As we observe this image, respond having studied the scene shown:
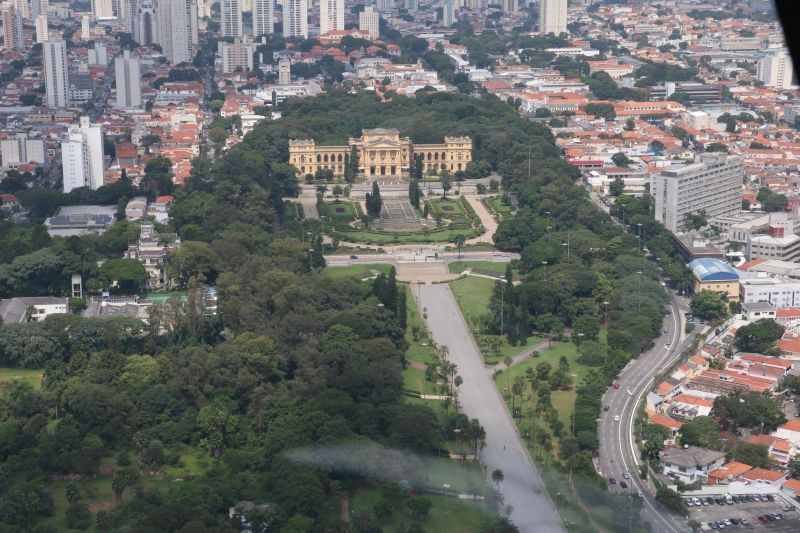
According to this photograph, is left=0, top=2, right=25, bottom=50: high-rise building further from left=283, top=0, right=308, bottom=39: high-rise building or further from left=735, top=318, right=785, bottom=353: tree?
left=735, top=318, right=785, bottom=353: tree

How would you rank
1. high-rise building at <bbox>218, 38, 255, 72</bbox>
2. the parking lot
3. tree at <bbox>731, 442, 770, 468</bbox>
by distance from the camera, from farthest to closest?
high-rise building at <bbox>218, 38, 255, 72</bbox> → tree at <bbox>731, 442, 770, 468</bbox> → the parking lot

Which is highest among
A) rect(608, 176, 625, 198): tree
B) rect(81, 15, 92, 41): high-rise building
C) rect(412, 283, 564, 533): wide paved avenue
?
rect(81, 15, 92, 41): high-rise building

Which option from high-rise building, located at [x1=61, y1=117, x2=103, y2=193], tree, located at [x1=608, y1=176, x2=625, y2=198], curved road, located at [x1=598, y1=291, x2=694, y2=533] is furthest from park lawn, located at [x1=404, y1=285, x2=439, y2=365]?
high-rise building, located at [x1=61, y1=117, x2=103, y2=193]

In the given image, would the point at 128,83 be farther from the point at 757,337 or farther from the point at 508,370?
the point at 757,337

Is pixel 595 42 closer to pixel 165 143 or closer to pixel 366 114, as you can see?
pixel 366 114

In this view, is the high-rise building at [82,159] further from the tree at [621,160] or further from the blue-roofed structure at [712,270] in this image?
the blue-roofed structure at [712,270]

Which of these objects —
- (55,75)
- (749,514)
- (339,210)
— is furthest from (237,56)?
(749,514)
